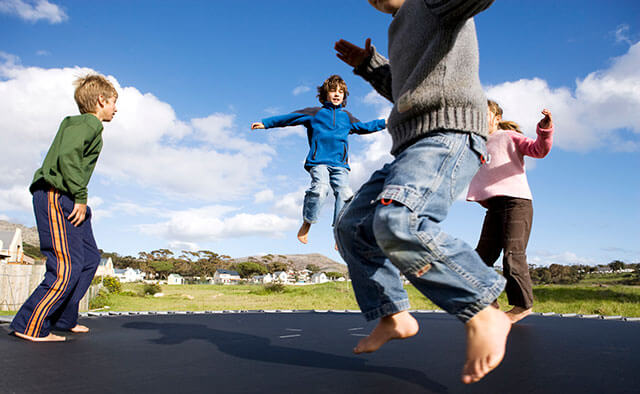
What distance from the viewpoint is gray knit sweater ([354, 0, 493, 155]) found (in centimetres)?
107

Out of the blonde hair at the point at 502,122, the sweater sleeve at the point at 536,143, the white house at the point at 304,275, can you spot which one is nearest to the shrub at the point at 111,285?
the blonde hair at the point at 502,122

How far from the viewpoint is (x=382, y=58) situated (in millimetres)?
1586

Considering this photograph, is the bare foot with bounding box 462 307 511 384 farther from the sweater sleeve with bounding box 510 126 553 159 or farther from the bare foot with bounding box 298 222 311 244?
the bare foot with bounding box 298 222 311 244

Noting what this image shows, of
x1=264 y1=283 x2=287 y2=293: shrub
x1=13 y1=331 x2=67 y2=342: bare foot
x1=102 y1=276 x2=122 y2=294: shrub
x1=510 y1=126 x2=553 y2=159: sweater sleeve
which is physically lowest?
x1=264 y1=283 x2=287 y2=293: shrub

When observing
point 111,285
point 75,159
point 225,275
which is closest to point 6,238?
point 111,285

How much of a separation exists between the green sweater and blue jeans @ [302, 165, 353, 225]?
1.43m

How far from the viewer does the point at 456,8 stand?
3.25 feet

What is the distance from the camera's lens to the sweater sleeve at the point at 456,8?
3.18 ft

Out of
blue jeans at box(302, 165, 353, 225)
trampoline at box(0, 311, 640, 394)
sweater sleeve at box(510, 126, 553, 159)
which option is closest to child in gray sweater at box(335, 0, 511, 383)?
trampoline at box(0, 311, 640, 394)

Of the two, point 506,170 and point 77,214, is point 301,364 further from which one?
point 506,170

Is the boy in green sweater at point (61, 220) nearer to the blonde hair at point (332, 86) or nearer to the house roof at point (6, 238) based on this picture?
the blonde hair at point (332, 86)

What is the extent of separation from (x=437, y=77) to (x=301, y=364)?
0.91 meters

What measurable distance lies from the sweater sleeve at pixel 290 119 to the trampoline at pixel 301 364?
1678 millimetres

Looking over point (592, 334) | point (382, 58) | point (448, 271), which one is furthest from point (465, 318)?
point (592, 334)
